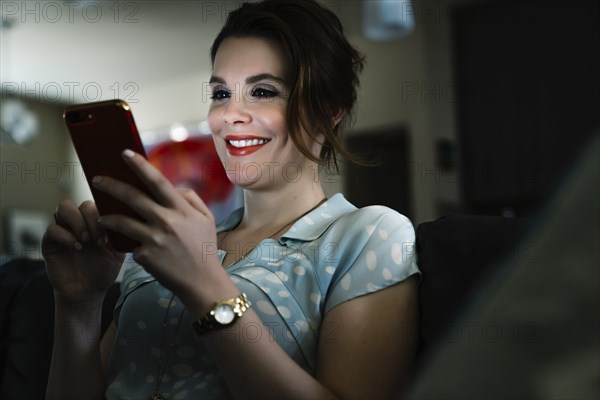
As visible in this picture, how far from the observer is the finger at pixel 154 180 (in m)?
0.70

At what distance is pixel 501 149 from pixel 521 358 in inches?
156

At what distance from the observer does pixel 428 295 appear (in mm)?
942

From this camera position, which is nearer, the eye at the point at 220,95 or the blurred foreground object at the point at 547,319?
the blurred foreground object at the point at 547,319

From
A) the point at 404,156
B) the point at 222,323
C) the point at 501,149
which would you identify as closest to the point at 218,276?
the point at 222,323

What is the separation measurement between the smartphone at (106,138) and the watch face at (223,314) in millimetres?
134

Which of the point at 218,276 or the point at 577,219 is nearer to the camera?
the point at 577,219

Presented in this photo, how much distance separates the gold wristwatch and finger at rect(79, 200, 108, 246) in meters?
0.22

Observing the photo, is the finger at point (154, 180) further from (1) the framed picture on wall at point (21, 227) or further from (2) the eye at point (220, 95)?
(1) the framed picture on wall at point (21, 227)

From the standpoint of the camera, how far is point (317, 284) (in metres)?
0.99

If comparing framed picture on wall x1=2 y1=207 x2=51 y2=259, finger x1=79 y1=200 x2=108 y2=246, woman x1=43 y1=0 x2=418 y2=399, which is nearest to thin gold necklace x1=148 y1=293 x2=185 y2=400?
woman x1=43 y1=0 x2=418 y2=399

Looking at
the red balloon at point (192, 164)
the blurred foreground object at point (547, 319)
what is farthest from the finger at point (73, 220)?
the red balloon at point (192, 164)

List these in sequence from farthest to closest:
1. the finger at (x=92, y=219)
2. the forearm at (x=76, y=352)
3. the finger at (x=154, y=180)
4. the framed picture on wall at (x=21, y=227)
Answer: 1. the framed picture on wall at (x=21, y=227)
2. the forearm at (x=76, y=352)
3. the finger at (x=92, y=219)
4. the finger at (x=154, y=180)

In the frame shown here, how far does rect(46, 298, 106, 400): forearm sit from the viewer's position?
1011mm

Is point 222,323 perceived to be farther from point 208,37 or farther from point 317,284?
point 208,37
